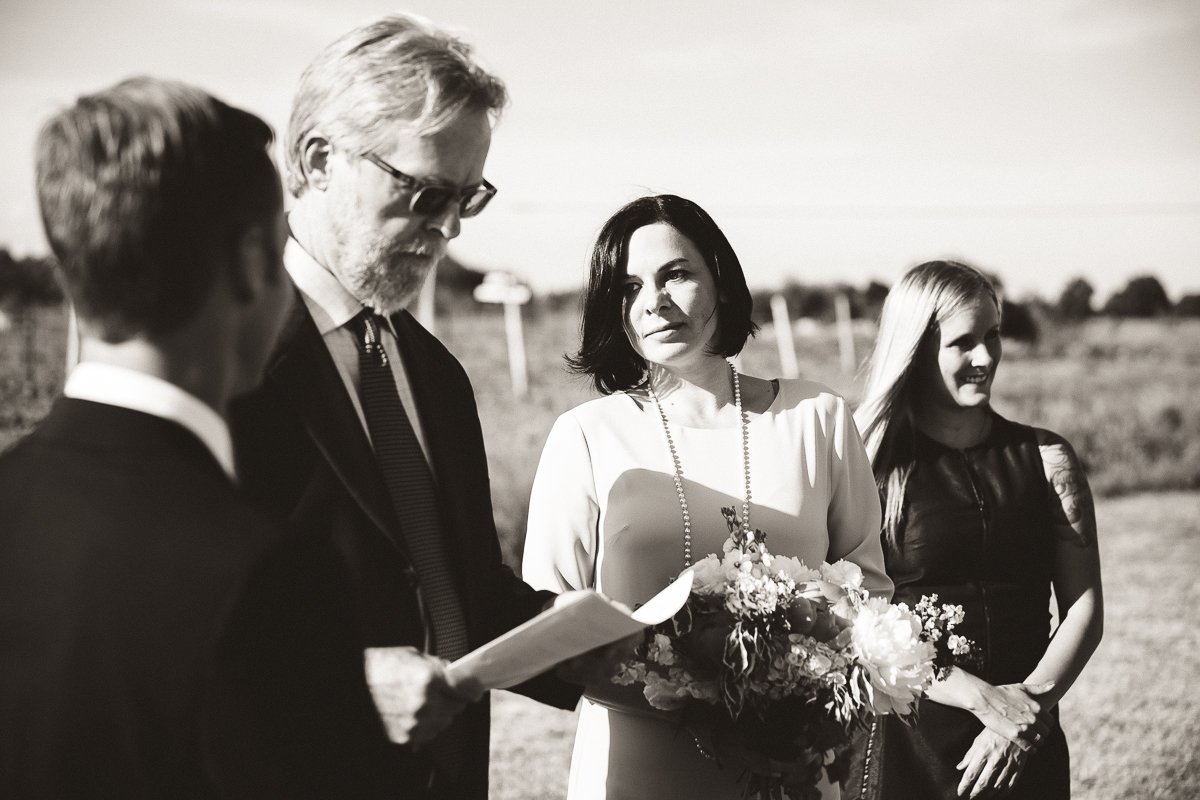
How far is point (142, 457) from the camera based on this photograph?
4.27 feet

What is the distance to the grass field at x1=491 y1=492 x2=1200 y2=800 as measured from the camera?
6.61 meters

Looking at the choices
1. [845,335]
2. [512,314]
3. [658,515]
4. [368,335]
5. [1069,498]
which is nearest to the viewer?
[368,335]

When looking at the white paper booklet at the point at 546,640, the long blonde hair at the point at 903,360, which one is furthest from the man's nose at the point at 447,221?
the long blonde hair at the point at 903,360

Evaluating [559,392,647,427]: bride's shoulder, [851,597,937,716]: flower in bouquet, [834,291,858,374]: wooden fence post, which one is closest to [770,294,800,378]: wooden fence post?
[834,291,858,374]: wooden fence post

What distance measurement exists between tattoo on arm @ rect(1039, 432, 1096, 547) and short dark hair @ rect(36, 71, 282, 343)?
329cm

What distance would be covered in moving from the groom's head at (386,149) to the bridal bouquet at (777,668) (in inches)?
44.3

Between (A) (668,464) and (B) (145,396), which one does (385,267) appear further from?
(A) (668,464)

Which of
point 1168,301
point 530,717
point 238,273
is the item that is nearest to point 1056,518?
point 238,273

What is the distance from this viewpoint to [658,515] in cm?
306

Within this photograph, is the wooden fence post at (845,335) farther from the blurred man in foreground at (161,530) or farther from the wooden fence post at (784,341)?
the blurred man in foreground at (161,530)

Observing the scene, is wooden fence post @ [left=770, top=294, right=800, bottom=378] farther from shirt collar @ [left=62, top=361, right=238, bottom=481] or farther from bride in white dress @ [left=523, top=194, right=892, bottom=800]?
shirt collar @ [left=62, top=361, right=238, bottom=481]

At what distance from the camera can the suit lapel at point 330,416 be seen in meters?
2.05

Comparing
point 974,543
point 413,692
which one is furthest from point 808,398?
point 413,692

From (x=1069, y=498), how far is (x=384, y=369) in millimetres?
2695
